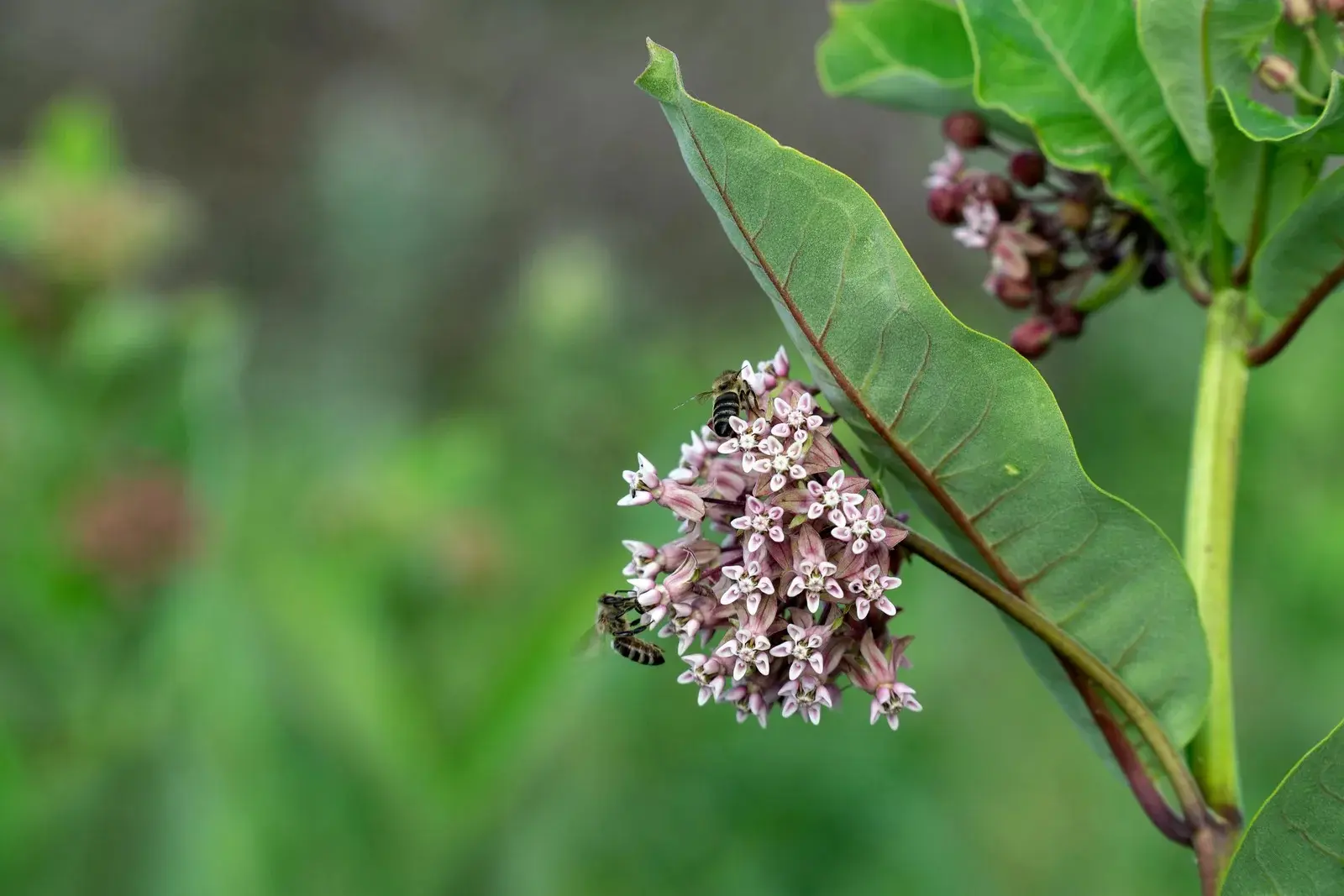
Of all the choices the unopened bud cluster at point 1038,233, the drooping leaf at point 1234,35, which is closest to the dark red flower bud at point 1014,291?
the unopened bud cluster at point 1038,233

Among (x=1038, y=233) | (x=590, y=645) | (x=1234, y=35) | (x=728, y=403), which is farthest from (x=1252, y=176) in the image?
(x=590, y=645)

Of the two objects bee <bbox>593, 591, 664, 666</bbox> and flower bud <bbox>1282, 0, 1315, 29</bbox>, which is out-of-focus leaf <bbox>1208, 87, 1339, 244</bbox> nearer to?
flower bud <bbox>1282, 0, 1315, 29</bbox>

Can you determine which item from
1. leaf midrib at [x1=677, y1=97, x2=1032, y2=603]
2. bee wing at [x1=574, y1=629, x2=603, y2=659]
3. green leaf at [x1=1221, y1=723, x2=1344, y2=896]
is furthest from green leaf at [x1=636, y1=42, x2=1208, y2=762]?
bee wing at [x1=574, y1=629, x2=603, y2=659]

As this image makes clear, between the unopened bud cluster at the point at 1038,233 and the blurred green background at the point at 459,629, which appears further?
the blurred green background at the point at 459,629

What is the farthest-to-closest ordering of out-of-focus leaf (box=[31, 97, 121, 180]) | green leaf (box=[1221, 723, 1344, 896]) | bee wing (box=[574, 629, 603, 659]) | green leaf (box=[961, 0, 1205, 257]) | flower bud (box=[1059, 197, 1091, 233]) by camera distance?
out-of-focus leaf (box=[31, 97, 121, 180]) → bee wing (box=[574, 629, 603, 659]) → flower bud (box=[1059, 197, 1091, 233]) → green leaf (box=[961, 0, 1205, 257]) → green leaf (box=[1221, 723, 1344, 896])

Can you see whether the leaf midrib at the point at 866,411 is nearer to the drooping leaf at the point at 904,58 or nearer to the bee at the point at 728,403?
the bee at the point at 728,403

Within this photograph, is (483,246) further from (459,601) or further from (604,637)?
(604,637)
